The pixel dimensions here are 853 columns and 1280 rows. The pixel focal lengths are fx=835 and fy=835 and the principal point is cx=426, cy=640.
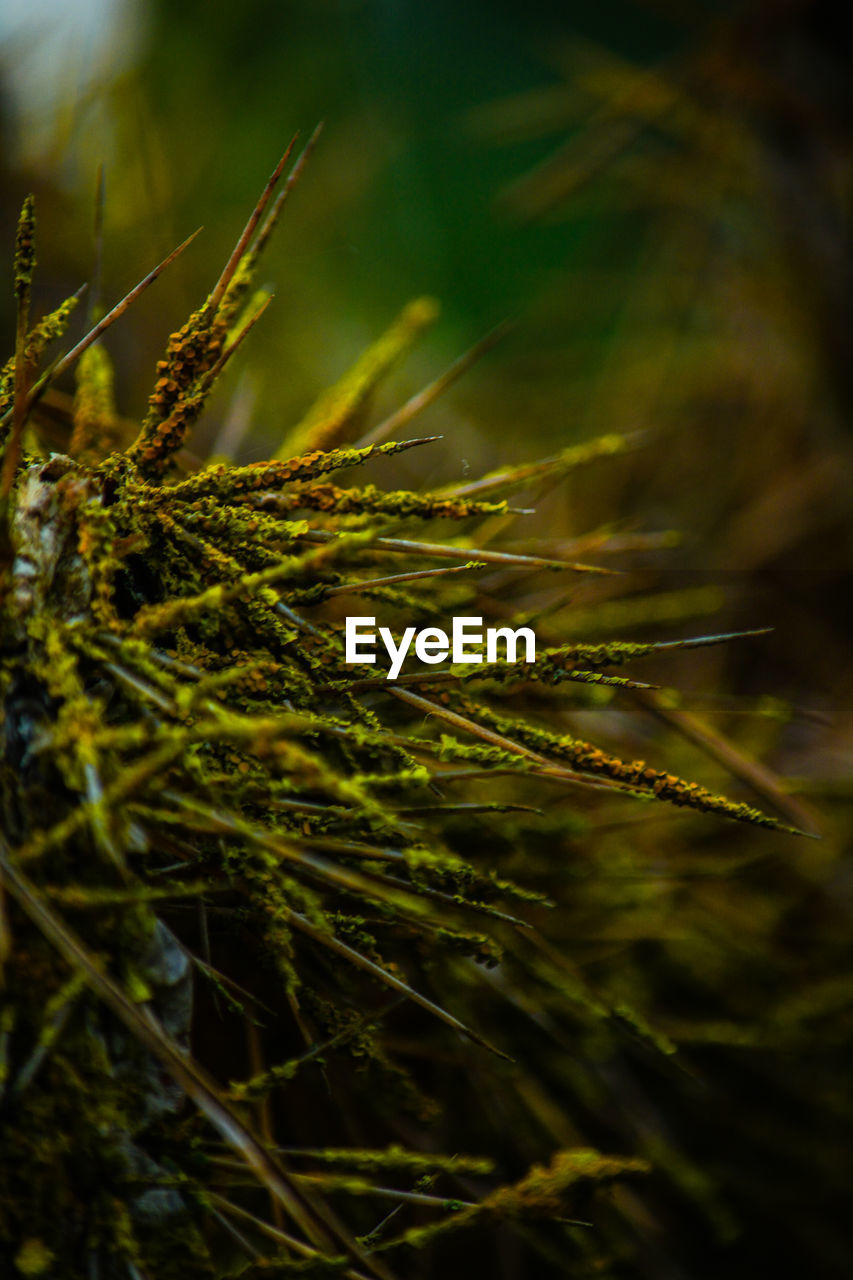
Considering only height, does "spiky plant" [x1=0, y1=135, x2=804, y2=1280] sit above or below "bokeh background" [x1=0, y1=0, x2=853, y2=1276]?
below

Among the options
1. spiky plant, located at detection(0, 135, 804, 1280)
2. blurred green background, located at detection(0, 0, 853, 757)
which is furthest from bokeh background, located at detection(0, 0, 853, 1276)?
spiky plant, located at detection(0, 135, 804, 1280)

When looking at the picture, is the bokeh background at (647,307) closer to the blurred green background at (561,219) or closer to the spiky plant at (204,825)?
the blurred green background at (561,219)

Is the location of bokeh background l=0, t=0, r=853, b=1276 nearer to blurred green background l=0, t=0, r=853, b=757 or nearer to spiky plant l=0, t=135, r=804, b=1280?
blurred green background l=0, t=0, r=853, b=757

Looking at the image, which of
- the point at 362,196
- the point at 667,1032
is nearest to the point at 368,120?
the point at 362,196

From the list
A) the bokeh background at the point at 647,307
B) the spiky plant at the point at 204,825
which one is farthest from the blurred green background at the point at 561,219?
the spiky plant at the point at 204,825

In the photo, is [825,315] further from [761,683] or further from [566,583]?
[566,583]

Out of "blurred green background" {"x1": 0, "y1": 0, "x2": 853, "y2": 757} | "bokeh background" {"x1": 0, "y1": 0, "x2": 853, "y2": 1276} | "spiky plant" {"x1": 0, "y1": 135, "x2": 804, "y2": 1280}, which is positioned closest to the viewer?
"spiky plant" {"x1": 0, "y1": 135, "x2": 804, "y2": 1280}

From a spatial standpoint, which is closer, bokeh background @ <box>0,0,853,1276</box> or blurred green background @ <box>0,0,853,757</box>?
bokeh background @ <box>0,0,853,1276</box>
